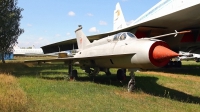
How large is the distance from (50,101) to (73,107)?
804 millimetres

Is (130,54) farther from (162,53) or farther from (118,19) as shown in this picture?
(118,19)

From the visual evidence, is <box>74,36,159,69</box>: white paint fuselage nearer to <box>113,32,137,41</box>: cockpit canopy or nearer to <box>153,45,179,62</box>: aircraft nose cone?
<box>113,32,137,41</box>: cockpit canopy

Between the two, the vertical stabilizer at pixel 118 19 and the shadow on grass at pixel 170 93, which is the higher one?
the vertical stabilizer at pixel 118 19

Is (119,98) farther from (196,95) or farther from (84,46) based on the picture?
(84,46)

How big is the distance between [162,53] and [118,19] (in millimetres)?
23324

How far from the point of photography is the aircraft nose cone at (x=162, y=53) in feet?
18.6

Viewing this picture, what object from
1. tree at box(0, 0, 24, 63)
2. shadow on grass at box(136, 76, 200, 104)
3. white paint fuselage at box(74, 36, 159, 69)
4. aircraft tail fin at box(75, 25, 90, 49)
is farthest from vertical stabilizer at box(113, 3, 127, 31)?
shadow on grass at box(136, 76, 200, 104)

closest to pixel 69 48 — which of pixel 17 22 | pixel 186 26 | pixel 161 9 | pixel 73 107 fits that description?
pixel 17 22

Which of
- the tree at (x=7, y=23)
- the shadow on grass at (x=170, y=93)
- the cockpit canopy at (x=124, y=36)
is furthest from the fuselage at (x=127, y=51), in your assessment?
the tree at (x=7, y=23)

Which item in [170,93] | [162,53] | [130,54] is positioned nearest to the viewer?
[162,53]

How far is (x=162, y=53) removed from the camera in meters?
5.81

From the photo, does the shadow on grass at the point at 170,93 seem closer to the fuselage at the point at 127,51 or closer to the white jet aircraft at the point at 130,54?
the white jet aircraft at the point at 130,54

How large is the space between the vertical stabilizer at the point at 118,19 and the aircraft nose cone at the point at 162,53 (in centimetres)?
2169

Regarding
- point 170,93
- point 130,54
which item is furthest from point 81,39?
point 170,93
